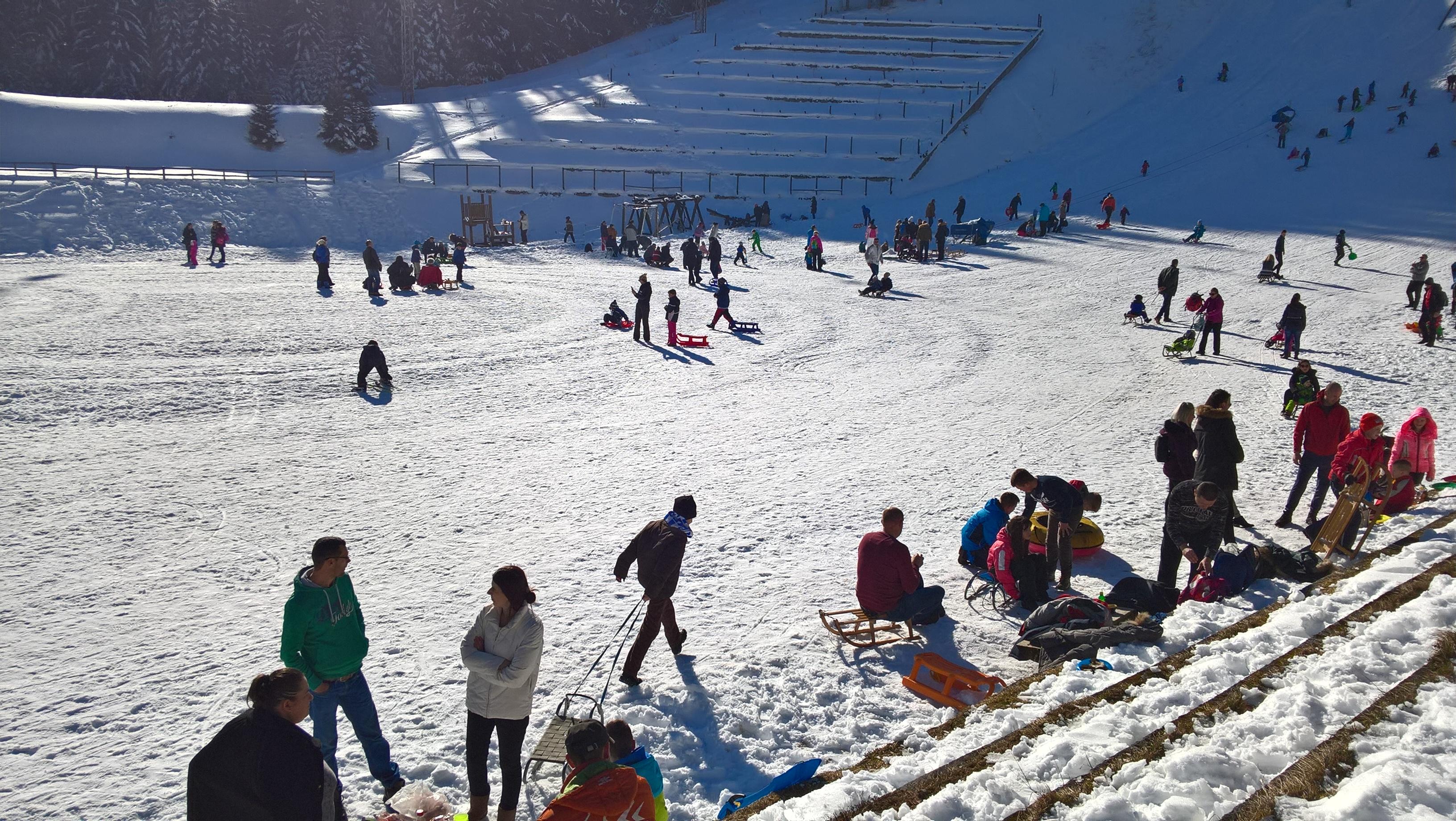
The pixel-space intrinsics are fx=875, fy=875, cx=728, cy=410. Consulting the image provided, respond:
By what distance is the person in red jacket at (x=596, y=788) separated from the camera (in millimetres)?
3488

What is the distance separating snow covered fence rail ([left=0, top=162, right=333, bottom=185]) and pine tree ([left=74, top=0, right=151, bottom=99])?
49.4ft

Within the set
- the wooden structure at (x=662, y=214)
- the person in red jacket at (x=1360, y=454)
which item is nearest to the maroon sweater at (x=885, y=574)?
the person in red jacket at (x=1360, y=454)

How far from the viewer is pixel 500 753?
4457 millimetres

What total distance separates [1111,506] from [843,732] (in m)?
5.05

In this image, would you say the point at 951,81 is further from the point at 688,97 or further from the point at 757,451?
the point at 757,451

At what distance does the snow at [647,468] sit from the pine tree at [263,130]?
10.4m

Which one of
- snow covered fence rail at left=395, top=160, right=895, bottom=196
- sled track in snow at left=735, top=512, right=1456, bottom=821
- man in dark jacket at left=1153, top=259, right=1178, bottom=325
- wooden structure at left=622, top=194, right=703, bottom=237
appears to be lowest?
sled track in snow at left=735, top=512, right=1456, bottom=821

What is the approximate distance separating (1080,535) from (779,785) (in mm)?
4507

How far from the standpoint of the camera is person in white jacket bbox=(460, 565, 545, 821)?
417cm

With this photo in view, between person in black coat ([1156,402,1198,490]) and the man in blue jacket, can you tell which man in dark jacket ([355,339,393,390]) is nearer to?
the man in blue jacket

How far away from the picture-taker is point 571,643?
21.0ft

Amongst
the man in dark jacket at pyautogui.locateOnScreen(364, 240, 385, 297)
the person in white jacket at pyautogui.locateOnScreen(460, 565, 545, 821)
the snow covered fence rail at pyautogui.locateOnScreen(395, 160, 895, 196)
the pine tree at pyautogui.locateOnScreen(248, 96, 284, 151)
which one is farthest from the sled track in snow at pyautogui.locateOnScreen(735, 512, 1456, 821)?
the pine tree at pyautogui.locateOnScreen(248, 96, 284, 151)

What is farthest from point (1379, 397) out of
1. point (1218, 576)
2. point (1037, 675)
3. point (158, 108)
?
point (158, 108)

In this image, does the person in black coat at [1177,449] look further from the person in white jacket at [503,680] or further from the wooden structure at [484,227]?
the wooden structure at [484,227]
